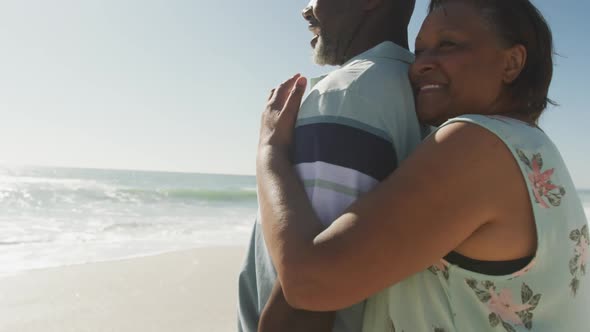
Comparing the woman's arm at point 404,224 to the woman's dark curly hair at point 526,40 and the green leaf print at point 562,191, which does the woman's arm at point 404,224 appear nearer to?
the green leaf print at point 562,191

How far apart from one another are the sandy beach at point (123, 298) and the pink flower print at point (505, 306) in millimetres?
3518

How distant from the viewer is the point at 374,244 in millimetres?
993

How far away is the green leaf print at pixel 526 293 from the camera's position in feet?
3.46

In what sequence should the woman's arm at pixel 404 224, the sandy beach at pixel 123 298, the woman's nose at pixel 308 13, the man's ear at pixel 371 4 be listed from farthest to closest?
the sandy beach at pixel 123 298
the woman's nose at pixel 308 13
the man's ear at pixel 371 4
the woman's arm at pixel 404 224

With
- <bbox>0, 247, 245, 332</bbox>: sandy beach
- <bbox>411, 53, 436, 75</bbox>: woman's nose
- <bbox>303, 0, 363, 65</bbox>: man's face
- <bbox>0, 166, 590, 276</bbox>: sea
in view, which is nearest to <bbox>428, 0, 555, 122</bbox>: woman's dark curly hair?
<bbox>411, 53, 436, 75</bbox>: woman's nose

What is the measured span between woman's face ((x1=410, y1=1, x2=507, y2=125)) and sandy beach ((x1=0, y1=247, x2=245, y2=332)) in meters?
3.45

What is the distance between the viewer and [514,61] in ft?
4.26

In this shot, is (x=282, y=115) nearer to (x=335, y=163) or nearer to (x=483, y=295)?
(x=335, y=163)

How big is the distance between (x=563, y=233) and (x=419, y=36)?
0.69 m

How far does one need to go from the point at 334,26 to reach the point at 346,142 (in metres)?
0.73

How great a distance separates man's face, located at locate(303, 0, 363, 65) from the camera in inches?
66.6

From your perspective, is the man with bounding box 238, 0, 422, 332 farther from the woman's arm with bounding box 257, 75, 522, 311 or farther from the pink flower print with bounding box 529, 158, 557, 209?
the pink flower print with bounding box 529, 158, 557, 209

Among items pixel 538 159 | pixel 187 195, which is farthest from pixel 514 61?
pixel 187 195

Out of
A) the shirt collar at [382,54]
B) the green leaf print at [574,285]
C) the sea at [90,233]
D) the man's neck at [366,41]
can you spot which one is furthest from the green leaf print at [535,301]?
the sea at [90,233]
